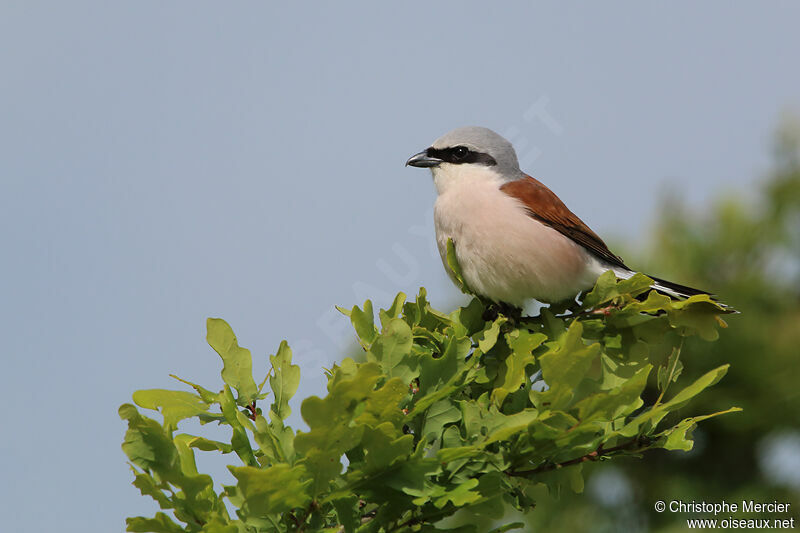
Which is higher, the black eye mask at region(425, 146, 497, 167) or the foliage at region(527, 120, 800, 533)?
the black eye mask at region(425, 146, 497, 167)

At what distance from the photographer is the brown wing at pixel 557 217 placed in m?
Answer: 3.87

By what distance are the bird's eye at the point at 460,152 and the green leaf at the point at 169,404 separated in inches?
83.3

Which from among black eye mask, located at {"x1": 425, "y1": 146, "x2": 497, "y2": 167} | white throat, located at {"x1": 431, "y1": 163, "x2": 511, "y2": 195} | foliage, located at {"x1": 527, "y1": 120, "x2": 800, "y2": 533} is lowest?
foliage, located at {"x1": 527, "y1": 120, "x2": 800, "y2": 533}

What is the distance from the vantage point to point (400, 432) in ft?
6.92

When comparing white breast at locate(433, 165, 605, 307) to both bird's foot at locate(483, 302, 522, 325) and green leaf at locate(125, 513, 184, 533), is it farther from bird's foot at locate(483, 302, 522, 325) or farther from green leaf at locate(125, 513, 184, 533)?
green leaf at locate(125, 513, 184, 533)

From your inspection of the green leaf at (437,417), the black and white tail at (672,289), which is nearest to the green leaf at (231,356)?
the green leaf at (437,417)

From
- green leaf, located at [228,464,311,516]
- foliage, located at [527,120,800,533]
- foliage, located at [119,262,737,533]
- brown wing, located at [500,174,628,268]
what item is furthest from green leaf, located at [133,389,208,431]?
foliage, located at [527,120,800,533]

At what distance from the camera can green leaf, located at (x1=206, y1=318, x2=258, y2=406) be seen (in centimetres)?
234

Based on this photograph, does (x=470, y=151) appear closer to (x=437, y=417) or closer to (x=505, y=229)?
(x=505, y=229)

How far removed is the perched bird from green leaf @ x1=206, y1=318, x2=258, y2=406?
1314 millimetres

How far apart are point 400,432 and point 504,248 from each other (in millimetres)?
1589

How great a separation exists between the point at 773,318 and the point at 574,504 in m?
2.76

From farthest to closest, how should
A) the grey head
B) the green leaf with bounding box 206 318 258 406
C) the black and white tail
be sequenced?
the grey head < the black and white tail < the green leaf with bounding box 206 318 258 406

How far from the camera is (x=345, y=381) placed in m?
1.89
